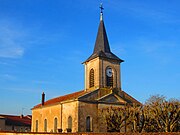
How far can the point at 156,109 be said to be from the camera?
25.5 meters

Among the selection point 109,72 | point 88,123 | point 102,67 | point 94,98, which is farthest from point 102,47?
point 88,123

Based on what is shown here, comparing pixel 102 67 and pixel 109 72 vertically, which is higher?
pixel 102 67

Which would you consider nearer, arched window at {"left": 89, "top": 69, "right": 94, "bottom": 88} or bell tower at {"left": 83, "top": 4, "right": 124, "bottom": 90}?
bell tower at {"left": 83, "top": 4, "right": 124, "bottom": 90}

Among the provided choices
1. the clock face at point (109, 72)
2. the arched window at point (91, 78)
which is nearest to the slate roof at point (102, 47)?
the clock face at point (109, 72)

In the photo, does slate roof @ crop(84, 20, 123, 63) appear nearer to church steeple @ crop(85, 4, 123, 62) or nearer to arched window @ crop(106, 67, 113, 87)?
church steeple @ crop(85, 4, 123, 62)

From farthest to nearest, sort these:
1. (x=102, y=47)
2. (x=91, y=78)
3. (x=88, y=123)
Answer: (x=102, y=47) < (x=91, y=78) < (x=88, y=123)

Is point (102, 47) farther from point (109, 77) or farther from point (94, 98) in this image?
point (94, 98)

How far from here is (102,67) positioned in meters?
35.1

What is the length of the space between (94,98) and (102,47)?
24.8 feet

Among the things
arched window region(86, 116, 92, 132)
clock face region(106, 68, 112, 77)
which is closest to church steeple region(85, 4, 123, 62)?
clock face region(106, 68, 112, 77)

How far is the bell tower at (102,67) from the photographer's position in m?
34.8

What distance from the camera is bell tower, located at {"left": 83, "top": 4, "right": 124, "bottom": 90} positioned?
34844mm

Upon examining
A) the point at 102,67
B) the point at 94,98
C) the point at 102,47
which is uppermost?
the point at 102,47

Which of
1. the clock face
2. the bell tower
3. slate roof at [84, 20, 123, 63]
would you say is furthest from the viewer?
slate roof at [84, 20, 123, 63]
